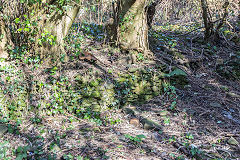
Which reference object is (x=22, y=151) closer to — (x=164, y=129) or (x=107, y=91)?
(x=107, y=91)

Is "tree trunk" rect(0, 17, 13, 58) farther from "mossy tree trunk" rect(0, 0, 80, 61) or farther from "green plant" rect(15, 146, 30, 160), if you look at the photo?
"green plant" rect(15, 146, 30, 160)

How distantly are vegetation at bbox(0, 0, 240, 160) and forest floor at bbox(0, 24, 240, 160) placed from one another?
0.02 m

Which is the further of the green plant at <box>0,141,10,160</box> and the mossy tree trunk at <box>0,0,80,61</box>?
the mossy tree trunk at <box>0,0,80,61</box>

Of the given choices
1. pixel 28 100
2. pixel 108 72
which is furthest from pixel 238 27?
pixel 28 100

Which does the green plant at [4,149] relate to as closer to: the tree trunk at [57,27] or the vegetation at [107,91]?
the vegetation at [107,91]

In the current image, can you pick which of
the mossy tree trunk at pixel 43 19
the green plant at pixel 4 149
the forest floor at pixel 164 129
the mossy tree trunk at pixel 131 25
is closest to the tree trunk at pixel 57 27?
the mossy tree trunk at pixel 43 19

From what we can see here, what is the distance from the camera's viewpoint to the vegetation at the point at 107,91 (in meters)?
3.19

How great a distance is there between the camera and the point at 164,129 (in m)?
3.72

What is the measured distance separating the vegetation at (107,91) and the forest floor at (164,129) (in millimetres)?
16

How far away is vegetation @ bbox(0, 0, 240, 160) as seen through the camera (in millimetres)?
3191

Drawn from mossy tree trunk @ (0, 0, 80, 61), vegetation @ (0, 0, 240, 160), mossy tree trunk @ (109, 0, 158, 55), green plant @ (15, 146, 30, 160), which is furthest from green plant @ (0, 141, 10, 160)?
mossy tree trunk @ (109, 0, 158, 55)

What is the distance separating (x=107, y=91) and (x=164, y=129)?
1.40m

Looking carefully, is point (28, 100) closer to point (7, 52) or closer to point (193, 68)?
point (7, 52)

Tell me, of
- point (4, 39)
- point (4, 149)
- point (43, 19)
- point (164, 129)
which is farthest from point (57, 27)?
point (164, 129)
